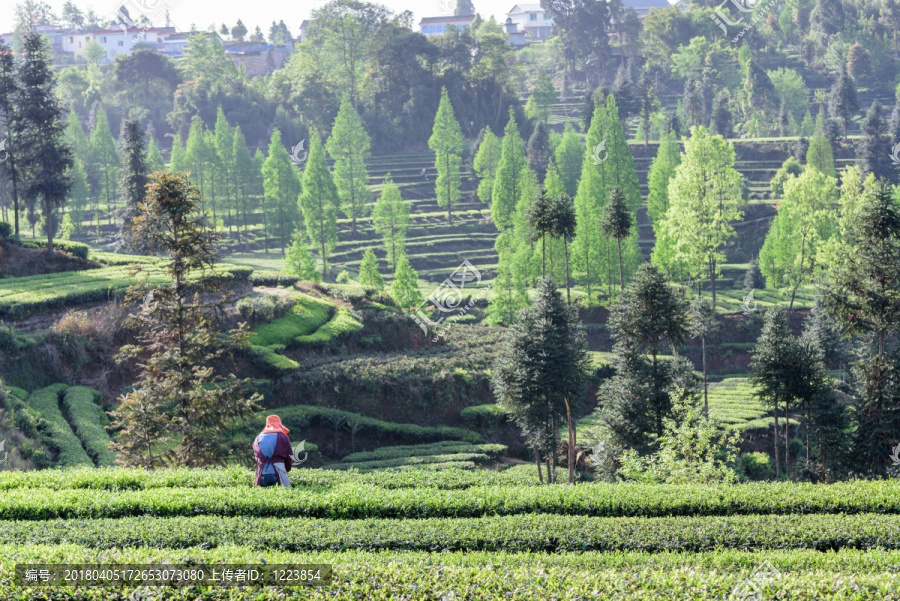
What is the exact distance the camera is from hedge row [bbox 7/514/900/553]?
41.2 feet

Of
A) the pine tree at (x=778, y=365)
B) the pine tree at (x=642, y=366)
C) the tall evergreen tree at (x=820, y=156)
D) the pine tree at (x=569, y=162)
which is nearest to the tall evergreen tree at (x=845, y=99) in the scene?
the tall evergreen tree at (x=820, y=156)

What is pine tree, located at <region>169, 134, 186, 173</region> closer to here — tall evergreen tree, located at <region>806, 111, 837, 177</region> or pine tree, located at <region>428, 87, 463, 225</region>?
pine tree, located at <region>428, 87, 463, 225</region>

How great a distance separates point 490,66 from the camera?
98.2 metres

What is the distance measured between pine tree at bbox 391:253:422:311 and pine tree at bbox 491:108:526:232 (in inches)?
624

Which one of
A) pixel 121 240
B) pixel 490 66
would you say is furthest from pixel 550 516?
pixel 490 66

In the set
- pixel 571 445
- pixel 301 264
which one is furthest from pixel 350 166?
pixel 571 445

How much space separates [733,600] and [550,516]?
4.49 meters

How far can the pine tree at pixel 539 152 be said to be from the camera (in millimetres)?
81562

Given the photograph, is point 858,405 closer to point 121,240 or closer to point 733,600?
point 733,600

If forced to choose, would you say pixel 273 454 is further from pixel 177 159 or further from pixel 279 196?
pixel 177 159

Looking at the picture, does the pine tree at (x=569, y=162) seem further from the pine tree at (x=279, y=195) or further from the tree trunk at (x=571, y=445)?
the tree trunk at (x=571, y=445)

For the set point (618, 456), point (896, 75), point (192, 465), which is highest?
point (896, 75)

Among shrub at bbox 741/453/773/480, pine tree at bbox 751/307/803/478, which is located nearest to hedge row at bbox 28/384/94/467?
pine tree at bbox 751/307/803/478

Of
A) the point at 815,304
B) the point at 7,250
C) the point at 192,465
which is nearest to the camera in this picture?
the point at 192,465
